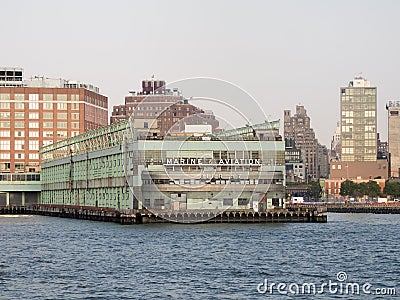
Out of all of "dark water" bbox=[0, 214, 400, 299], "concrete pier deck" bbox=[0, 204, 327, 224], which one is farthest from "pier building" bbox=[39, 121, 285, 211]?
"dark water" bbox=[0, 214, 400, 299]

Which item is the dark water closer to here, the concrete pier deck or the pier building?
the concrete pier deck

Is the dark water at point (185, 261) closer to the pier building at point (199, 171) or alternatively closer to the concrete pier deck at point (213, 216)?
the concrete pier deck at point (213, 216)

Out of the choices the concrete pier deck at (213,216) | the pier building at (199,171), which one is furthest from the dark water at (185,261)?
the pier building at (199,171)

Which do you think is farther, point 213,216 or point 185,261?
point 213,216

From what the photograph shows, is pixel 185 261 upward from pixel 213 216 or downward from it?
downward

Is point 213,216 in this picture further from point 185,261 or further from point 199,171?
point 185,261

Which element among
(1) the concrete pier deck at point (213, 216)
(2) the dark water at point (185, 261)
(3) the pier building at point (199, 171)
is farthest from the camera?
(3) the pier building at point (199, 171)

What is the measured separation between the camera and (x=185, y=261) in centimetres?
7438

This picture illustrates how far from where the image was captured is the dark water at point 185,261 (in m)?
58.9

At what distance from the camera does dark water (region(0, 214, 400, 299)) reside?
5891 centimetres

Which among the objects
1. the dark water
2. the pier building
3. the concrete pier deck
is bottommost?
the dark water

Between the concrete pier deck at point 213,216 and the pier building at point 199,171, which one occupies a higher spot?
the pier building at point 199,171

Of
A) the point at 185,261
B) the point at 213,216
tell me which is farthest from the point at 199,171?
the point at 185,261

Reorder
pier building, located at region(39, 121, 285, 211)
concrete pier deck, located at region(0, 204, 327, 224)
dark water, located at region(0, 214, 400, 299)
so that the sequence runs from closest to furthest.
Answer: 1. dark water, located at region(0, 214, 400, 299)
2. concrete pier deck, located at region(0, 204, 327, 224)
3. pier building, located at region(39, 121, 285, 211)
